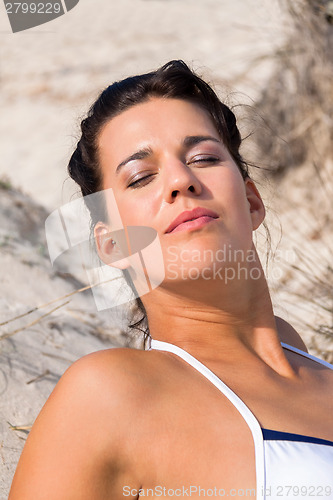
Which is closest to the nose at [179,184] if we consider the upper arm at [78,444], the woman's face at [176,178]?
the woman's face at [176,178]

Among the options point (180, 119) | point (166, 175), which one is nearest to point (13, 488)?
point (166, 175)

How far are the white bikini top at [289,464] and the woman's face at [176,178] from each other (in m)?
0.38

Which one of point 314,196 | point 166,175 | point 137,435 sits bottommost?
point 314,196

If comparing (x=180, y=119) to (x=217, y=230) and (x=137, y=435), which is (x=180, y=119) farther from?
(x=137, y=435)

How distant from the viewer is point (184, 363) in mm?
1314

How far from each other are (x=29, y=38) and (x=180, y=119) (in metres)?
4.43

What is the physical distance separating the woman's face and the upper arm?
1.18ft

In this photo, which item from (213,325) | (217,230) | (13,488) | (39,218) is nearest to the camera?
(13,488)

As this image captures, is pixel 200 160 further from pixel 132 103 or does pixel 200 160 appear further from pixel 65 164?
pixel 65 164

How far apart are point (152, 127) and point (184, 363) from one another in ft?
1.92

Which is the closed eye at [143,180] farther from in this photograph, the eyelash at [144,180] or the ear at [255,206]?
the ear at [255,206]

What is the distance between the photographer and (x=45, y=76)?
4980 mm

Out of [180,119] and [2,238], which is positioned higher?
[180,119]

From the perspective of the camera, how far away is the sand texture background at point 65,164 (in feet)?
7.43
